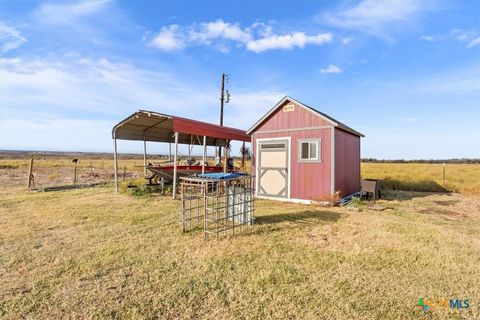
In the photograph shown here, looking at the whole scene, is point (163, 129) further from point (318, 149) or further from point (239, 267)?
point (239, 267)

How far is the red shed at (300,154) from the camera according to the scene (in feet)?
32.6

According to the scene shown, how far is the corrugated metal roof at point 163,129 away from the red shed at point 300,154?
6.53 feet

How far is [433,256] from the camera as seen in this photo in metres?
4.75

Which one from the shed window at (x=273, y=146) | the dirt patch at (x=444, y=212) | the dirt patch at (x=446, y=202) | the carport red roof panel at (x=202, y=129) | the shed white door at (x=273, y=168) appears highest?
the carport red roof panel at (x=202, y=129)

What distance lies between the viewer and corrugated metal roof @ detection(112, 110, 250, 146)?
1077 cm

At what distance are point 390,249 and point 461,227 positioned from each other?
11.2 ft

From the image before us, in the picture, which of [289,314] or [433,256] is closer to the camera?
[289,314]

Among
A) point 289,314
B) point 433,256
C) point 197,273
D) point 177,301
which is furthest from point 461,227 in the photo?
point 177,301

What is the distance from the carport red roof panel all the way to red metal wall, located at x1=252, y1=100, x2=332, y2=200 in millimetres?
2072

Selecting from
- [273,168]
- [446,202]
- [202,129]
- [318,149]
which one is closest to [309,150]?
[318,149]

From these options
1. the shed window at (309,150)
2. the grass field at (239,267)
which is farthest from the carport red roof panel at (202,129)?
the grass field at (239,267)

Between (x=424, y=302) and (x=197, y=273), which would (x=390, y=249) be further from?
(x=197, y=273)

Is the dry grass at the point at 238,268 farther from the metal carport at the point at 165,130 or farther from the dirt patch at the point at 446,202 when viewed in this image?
the metal carport at the point at 165,130

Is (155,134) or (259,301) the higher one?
(155,134)
